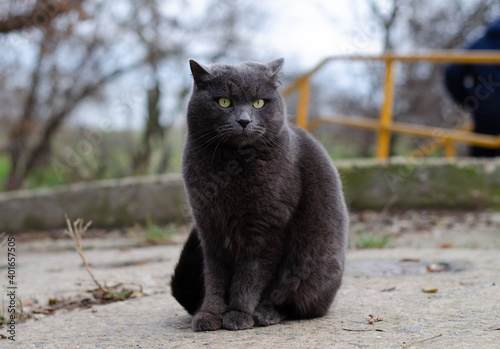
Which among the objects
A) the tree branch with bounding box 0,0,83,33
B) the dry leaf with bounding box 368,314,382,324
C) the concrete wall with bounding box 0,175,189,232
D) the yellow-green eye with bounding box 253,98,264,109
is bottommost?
the concrete wall with bounding box 0,175,189,232

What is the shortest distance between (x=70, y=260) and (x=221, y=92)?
270 cm

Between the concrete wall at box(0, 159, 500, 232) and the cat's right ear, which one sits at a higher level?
the cat's right ear

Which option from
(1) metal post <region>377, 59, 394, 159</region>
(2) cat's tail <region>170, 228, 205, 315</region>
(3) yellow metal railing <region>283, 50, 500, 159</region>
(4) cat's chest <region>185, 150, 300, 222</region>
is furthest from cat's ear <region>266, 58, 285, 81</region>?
(1) metal post <region>377, 59, 394, 159</region>

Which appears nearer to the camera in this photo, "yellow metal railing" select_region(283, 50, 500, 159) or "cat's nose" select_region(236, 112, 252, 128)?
"cat's nose" select_region(236, 112, 252, 128)

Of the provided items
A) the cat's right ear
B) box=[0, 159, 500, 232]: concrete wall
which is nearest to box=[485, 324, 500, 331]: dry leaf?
the cat's right ear

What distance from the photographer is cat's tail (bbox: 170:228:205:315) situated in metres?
2.53

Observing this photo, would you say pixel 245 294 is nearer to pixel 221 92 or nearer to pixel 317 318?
pixel 317 318

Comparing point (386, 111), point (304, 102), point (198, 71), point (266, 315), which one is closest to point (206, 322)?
point (266, 315)

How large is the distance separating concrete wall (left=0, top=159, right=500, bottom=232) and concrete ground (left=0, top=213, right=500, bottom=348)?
1084 millimetres

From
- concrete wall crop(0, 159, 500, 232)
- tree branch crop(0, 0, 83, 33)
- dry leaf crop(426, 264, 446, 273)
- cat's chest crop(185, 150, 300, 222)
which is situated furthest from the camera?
tree branch crop(0, 0, 83, 33)

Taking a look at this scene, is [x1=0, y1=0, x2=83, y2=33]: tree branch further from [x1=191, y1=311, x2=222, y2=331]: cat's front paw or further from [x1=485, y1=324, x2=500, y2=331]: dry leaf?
[x1=485, y1=324, x2=500, y2=331]: dry leaf

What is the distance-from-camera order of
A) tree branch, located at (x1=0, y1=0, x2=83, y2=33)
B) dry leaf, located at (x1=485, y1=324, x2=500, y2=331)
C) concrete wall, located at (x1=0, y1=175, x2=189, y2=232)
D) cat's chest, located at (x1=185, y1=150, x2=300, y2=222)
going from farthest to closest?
tree branch, located at (x1=0, y1=0, x2=83, y2=33) < concrete wall, located at (x1=0, y1=175, x2=189, y2=232) < cat's chest, located at (x1=185, y1=150, x2=300, y2=222) < dry leaf, located at (x1=485, y1=324, x2=500, y2=331)

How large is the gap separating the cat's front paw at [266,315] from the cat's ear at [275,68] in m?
1.03

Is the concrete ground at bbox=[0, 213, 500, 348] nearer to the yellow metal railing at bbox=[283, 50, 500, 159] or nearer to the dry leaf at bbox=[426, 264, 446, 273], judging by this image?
the dry leaf at bbox=[426, 264, 446, 273]
